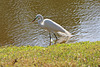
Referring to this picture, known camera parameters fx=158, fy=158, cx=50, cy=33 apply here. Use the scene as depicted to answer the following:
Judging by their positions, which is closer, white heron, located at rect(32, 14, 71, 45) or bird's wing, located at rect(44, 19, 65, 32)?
white heron, located at rect(32, 14, 71, 45)

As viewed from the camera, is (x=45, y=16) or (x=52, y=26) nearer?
(x=52, y=26)

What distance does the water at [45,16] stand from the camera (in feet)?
33.9

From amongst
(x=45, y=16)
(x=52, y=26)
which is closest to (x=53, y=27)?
(x=52, y=26)

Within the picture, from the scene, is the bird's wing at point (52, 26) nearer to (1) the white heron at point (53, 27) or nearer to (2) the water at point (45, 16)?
(1) the white heron at point (53, 27)

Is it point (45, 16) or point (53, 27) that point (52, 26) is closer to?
point (53, 27)

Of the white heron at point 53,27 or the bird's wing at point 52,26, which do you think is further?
the bird's wing at point 52,26

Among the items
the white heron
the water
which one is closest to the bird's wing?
the white heron

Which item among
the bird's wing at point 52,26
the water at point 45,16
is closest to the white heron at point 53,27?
the bird's wing at point 52,26

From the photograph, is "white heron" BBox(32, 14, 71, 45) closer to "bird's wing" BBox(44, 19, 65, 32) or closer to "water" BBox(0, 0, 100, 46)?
"bird's wing" BBox(44, 19, 65, 32)

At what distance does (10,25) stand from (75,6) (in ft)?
22.5

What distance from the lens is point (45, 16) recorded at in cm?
1410

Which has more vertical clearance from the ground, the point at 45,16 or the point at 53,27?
the point at 45,16

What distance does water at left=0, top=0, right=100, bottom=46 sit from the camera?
10.3m

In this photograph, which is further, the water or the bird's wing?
the bird's wing
